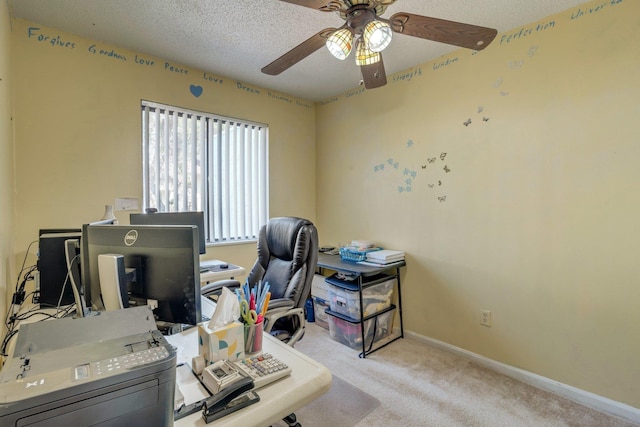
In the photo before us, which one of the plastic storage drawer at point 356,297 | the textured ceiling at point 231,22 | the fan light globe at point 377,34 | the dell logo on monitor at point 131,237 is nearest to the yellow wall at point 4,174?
the textured ceiling at point 231,22

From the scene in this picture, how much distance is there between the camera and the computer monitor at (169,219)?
2273 mm

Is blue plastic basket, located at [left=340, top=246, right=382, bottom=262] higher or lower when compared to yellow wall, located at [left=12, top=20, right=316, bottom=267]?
lower

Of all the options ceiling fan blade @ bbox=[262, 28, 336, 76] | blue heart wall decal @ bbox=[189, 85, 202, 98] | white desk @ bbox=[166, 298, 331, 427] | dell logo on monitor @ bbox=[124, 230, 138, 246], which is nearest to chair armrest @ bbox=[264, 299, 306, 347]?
white desk @ bbox=[166, 298, 331, 427]

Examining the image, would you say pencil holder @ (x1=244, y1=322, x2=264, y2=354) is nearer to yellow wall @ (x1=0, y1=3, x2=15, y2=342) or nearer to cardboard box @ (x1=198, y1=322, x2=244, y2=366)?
cardboard box @ (x1=198, y1=322, x2=244, y2=366)

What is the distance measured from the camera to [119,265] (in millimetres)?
1107

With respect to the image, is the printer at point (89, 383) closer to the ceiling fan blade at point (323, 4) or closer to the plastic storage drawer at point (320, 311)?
the ceiling fan blade at point (323, 4)

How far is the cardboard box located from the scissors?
51mm

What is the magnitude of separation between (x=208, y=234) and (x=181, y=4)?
1.80 metres

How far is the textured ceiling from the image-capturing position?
72.9 inches

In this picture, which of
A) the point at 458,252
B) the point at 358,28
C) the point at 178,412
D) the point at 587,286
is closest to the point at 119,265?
the point at 178,412

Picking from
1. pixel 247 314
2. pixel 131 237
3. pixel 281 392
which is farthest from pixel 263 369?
pixel 131 237

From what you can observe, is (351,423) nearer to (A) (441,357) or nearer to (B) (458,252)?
(A) (441,357)

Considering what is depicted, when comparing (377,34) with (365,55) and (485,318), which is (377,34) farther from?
(485,318)

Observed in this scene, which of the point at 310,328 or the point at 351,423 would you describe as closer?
the point at 351,423
